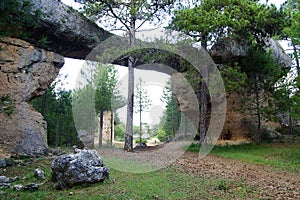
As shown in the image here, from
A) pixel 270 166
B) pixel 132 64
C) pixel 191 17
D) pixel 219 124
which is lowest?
pixel 270 166

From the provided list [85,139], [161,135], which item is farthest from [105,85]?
[161,135]

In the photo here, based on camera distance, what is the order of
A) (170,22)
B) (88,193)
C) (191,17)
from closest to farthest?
(88,193), (191,17), (170,22)

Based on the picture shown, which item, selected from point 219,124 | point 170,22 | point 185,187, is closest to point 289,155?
point 219,124

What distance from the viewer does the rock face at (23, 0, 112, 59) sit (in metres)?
11.8

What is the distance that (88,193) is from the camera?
5348 millimetres

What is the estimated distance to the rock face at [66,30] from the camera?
1184cm

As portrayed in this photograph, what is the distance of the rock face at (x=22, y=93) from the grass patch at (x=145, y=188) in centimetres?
282

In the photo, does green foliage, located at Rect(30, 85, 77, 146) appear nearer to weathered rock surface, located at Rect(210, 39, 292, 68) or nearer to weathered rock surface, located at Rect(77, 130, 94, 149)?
weathered rock surface, located at Rect(77, 130, 94, 149)

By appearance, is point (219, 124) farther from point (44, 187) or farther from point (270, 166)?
point (44, 187)

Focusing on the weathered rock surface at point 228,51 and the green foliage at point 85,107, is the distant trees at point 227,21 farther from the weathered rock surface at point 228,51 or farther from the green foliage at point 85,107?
the green foliage at point 85,107

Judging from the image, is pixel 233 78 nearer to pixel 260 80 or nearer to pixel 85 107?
pixel 260 80

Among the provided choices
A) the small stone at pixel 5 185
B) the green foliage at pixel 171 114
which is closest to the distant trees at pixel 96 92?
the green foliage at pixel 171 114

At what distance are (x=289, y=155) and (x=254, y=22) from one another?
7.00m

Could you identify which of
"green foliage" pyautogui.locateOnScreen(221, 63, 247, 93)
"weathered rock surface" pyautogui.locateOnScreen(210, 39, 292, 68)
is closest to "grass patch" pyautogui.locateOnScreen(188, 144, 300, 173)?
"green foliage" pyautogui.locateOnScreen(221, 63, 247, 93)
